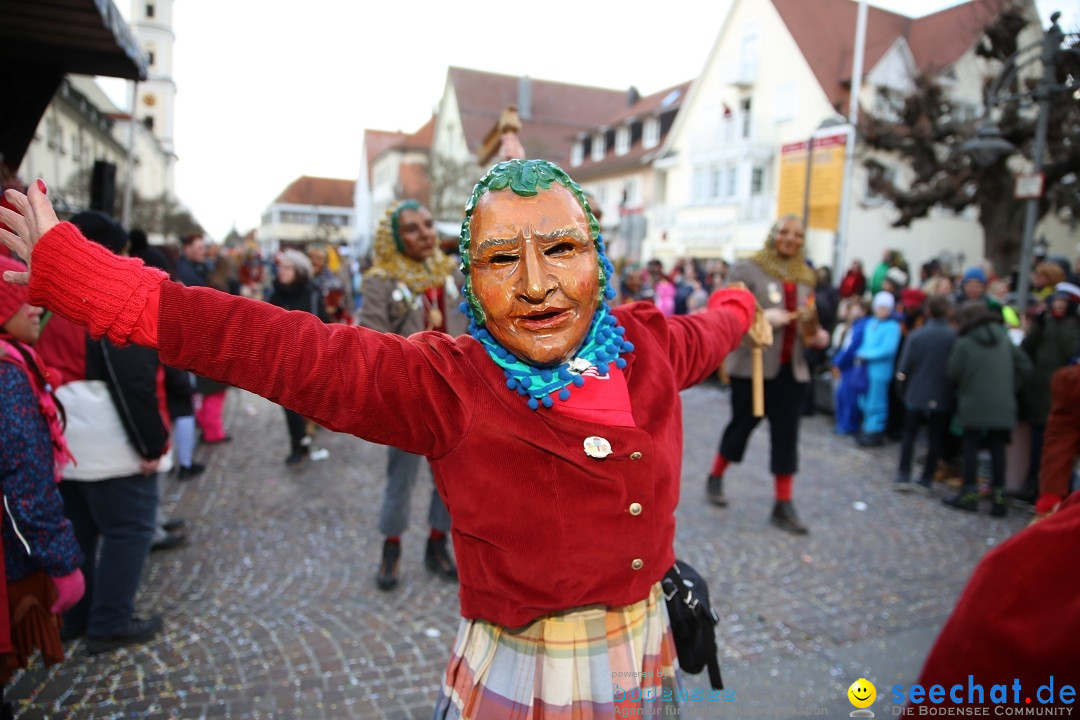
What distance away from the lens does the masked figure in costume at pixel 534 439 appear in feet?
5.11

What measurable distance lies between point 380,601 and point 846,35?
88.9 ft

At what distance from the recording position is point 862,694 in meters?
2.85

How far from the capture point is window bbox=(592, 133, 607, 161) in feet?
113

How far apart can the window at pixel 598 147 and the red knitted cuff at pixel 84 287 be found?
3476 centimetres

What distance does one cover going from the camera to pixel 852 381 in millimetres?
7984

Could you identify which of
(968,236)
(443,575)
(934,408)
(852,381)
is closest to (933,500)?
(934,408)

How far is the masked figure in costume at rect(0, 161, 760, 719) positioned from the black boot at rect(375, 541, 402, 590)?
2.29m

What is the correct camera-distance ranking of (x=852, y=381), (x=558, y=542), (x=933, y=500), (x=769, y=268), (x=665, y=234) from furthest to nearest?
(x=665, y=234), (x=852, y=381), (x=933, y=500), (x=769, y=268), (x=558, y=542)

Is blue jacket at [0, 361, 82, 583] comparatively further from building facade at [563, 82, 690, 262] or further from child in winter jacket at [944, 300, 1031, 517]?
building facade at [563, 82, 690, 262]

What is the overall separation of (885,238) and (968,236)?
13.4 feet

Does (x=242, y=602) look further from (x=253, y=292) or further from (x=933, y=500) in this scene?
(x=253, y=292)

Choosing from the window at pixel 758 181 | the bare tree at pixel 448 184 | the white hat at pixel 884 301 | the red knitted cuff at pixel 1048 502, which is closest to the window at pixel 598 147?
the bare tree at pixel 448 184

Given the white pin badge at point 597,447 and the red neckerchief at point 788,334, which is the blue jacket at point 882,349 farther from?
the white pin badge at point 597,447

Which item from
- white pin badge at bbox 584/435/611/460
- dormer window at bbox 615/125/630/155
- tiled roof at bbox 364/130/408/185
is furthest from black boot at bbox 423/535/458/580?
tiled roof at bbox 364/130/408/185
